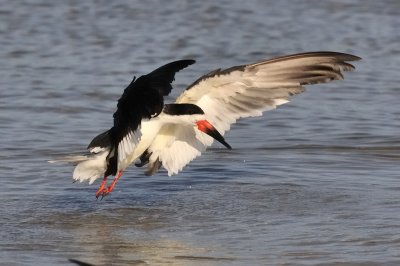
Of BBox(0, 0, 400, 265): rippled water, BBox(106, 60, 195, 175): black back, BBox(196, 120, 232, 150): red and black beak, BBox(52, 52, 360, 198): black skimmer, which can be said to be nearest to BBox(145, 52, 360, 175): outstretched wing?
BBox(52, 52, 360, 198): black skimmer

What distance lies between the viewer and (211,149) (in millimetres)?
9164

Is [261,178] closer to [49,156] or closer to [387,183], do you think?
[387,183]

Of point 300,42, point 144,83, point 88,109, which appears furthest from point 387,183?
point 300,42

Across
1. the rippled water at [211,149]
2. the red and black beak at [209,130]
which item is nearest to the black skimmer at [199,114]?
the red and black beak at [209,130]

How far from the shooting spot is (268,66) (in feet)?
→ 24.2

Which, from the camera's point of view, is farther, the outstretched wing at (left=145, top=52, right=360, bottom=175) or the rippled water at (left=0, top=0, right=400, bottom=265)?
the outstretched wing at (left=145, top=52, right=360, bottom=175)

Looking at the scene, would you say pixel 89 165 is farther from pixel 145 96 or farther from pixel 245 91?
pixel 245 91

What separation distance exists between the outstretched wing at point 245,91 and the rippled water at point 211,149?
341 mm

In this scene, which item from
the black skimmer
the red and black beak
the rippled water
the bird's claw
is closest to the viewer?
the rippled water

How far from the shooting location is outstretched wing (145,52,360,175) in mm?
7191

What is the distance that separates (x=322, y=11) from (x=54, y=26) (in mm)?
3705

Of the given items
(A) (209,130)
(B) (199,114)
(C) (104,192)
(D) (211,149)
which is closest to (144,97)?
(B) (199,114)

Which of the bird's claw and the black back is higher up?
the black back

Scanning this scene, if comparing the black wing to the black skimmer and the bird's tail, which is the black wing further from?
the bird's tail
